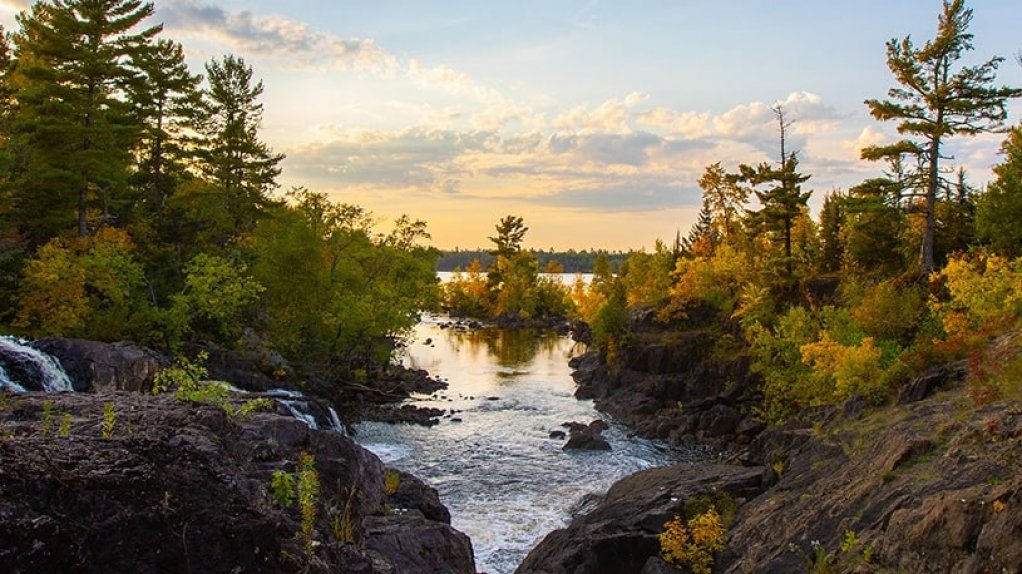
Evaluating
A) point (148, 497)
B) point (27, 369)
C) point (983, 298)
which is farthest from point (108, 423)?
point (983, 298)

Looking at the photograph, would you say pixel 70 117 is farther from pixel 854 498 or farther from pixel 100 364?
pixel 854 498

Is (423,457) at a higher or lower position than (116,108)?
lower

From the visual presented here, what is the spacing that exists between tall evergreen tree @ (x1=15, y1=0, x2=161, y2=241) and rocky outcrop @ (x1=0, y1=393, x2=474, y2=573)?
2757 centimetres

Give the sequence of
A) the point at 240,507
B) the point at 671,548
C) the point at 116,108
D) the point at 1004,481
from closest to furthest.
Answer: the point at 240,507
the point at 1004,481
the point at 671,548
the point at 116,108

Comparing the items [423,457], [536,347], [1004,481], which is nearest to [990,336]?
[1004,481]

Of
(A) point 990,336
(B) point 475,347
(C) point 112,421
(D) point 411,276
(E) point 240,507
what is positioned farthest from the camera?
(B) point 475,347

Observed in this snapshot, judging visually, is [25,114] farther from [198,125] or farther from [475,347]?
[475,347]

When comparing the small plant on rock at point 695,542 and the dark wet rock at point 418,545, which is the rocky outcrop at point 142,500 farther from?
the small plant on rock at point 695,542

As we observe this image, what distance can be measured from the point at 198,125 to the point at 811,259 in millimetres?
44985

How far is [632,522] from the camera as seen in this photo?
65.2 ft

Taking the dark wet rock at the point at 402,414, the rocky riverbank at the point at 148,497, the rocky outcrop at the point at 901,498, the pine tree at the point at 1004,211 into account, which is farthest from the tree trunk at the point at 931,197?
the rocky riverbank at the point at 148,497

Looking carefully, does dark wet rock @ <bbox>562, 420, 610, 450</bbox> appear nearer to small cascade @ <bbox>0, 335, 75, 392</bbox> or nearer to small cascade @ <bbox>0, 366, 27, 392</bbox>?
small cascade @ <bbox>0, 335, 75, 392</bbox>

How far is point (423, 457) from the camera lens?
32.6 m

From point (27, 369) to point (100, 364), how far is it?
93.4 inches
